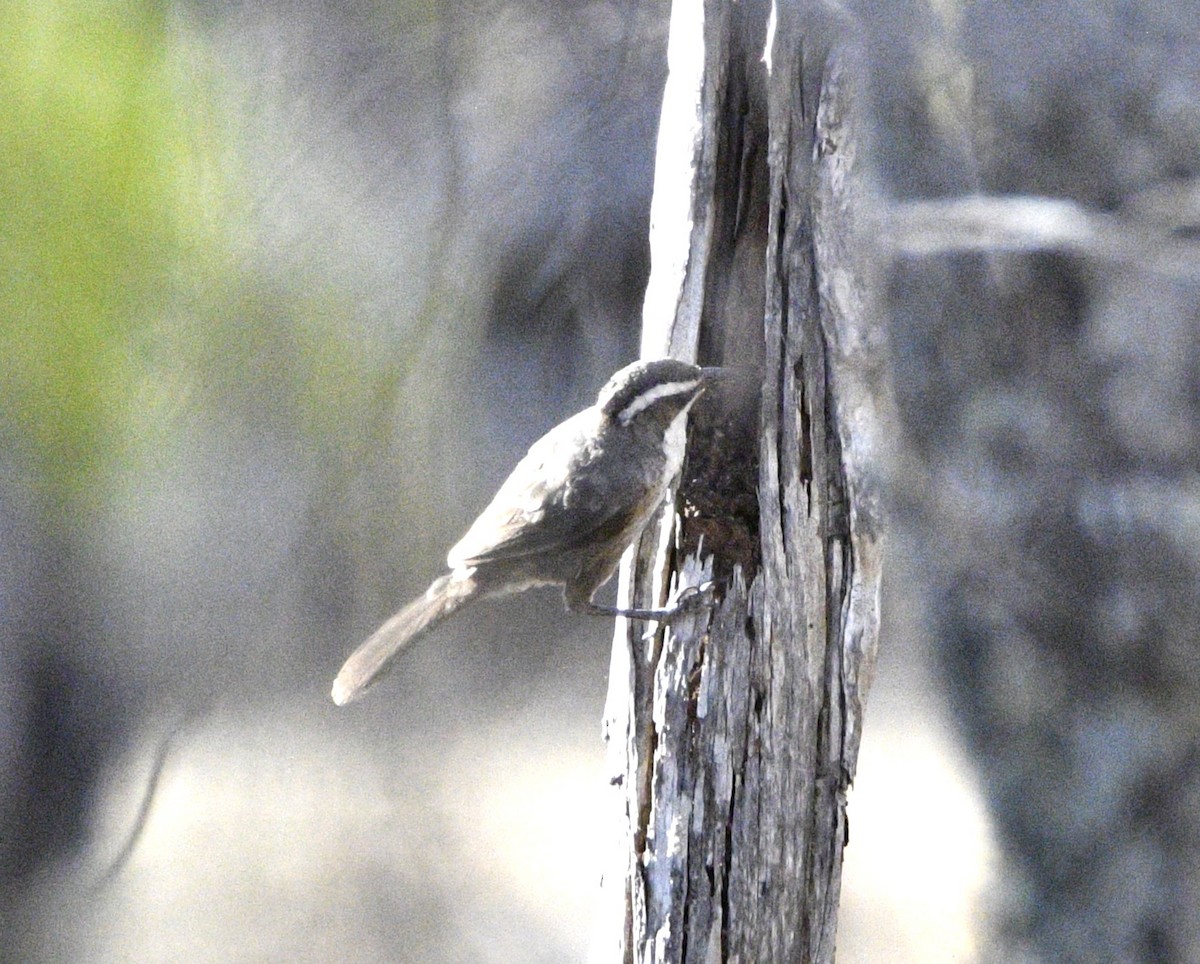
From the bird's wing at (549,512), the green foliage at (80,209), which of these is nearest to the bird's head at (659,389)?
the bird's wing at (549,512)

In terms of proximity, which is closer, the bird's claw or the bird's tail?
the bird's claw

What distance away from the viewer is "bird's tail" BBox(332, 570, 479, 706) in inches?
83.6

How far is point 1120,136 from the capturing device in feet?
9.89

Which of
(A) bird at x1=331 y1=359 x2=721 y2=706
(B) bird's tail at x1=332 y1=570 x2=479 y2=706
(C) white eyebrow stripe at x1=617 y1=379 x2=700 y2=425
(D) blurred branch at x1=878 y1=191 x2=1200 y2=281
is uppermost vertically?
(D) blurred branch at x1=878 y1=191 x2=1200 y2=281

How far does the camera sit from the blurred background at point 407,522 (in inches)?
126

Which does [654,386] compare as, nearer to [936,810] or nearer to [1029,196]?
[1029,196]

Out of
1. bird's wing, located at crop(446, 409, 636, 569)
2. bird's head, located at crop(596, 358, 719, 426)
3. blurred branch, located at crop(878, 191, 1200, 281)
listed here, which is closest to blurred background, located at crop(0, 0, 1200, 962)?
blurred branch, located at crop(878, 191, 1200, 281)

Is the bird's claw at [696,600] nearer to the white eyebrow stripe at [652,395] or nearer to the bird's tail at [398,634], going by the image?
the white eyebrow stripe at [652,395]

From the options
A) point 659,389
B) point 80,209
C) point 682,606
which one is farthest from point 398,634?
point 80,209

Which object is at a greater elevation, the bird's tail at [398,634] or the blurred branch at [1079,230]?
the blurred branch at [1079,230]

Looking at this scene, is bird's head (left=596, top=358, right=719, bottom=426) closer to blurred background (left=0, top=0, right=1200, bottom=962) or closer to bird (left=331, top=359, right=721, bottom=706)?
bird (left=331, top=359, right=721, bottom=706)

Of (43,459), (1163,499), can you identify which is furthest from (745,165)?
(43,459)

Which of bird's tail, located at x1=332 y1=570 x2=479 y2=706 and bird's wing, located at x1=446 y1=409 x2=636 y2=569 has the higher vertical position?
bird's wing, located at x1=446 y1=409 x2=636 y2=569

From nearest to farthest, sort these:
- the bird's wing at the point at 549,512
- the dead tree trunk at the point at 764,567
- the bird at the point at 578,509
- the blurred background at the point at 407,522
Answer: the dead tree trunk at the point at 764,567 → the bird at the point at 578,509 → the bird's wing at the point at 549,512 → the blurred background at the point at 407,522
